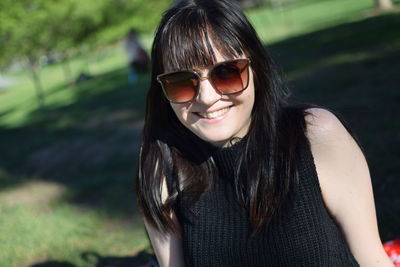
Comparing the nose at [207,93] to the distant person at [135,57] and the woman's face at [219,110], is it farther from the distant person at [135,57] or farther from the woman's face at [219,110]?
the distant person at [135,57]

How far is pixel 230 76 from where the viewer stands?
152 cm

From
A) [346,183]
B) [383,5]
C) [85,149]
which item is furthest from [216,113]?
[383,5]

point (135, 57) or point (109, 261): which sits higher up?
point (109, 261)

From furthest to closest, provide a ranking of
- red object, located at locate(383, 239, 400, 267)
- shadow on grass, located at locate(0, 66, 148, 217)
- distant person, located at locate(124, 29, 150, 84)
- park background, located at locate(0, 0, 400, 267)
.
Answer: distant person, located at locate(124, 29, 150, 84) → shadow on grass, located at locate(0, 66, 148, 217) → park background, located at locate(0, 0, 400, 267) → red object, located at locate(383, 239, 400, 267)

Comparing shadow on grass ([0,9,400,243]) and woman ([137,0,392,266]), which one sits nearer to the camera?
woman ([137,0,392,266])

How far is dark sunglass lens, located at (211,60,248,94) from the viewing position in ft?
4.98

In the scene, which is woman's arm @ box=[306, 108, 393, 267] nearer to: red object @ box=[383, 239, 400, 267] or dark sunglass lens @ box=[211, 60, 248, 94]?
dark sunglass lens @ box=[211, 60, 248, 94]

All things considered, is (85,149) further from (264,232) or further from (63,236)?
(264,232)

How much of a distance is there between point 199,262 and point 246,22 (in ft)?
2.57

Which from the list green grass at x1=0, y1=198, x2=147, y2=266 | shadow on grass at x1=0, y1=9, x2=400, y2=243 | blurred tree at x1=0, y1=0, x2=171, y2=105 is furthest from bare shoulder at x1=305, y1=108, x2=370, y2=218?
blurred tree at x1=0, y1=0, x2=171, y2=105

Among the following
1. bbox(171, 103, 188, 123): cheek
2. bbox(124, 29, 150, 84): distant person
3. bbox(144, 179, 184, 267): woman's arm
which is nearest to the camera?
bbox(171, 103, 188, 123): cheek

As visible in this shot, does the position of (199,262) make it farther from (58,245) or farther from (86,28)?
(86,28)

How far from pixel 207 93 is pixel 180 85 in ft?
0.28

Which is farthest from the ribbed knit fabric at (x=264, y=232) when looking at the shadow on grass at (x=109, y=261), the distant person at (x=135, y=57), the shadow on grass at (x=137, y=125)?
the distant person at (x=135, y=57)
